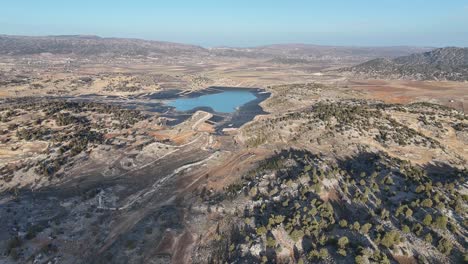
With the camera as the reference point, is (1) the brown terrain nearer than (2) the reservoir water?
Yes

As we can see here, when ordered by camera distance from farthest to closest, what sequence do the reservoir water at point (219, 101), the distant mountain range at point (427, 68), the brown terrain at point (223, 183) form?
the distant mountain range at point (427, 68)
the reservoir water at point (219, 101)
the brown terrain at point (223, 183)

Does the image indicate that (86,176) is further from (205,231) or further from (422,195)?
(422,195)

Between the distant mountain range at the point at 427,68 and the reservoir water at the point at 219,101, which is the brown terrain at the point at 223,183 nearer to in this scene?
the reservoir water at the point at 219,101

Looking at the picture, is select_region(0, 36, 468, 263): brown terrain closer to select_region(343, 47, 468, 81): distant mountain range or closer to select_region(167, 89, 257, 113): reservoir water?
select_region(167, 89, 257, 113): reservoir water

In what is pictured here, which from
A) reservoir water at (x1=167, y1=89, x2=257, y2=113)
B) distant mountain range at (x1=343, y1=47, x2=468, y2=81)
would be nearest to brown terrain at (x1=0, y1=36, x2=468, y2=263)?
reservoir water at (x1=167, y1=89, x2=257, y2=113)

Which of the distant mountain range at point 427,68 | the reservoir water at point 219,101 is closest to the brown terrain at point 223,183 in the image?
the reservoir water at point 219,101

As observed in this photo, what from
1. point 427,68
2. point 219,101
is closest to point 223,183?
point 219,101

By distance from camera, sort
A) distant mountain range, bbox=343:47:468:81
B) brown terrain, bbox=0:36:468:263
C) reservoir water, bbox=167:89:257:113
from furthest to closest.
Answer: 1. distant mountain range, bbox=343:47:468:81
2. reservoir water, bbox=167:89:257:113
3. brown terrain, bbox=0:36:468:263
